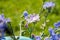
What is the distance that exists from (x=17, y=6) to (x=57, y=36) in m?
2.63

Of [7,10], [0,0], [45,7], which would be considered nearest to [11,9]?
[7,10]

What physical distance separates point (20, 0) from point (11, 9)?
0.37 metres

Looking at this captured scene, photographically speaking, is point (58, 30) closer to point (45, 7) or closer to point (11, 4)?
point (45, 7)

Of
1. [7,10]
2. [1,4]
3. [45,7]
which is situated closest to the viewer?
[45,7]

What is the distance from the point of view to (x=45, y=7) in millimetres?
1002

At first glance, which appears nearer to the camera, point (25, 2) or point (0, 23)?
point (0, 23)

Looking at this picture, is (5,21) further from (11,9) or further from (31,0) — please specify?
(31,0)

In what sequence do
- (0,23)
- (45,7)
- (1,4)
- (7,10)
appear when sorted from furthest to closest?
(1,4) < (7,10) < (45,7) < (0,23)

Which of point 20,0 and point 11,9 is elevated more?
point 20,0

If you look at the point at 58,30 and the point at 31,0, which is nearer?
the point at 58,30

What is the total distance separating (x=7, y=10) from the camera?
331 cm

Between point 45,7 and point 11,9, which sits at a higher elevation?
point 11,9

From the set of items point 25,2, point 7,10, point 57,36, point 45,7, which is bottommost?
point 57,36

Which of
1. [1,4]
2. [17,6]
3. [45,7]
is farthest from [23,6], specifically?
[45,7]
